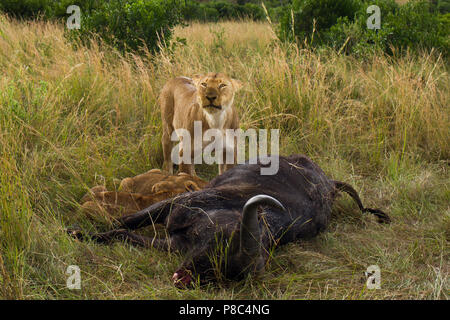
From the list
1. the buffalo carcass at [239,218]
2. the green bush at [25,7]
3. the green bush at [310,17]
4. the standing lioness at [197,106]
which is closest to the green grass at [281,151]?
the buffalo carcass at [239,218]

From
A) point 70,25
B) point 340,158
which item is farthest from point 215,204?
point 70,25

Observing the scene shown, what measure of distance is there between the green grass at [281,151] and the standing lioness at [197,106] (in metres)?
0.27

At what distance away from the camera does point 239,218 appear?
316cm

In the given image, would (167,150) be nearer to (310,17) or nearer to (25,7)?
(310,17)

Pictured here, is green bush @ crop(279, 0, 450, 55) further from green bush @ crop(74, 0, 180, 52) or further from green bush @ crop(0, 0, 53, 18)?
green bush @ crop(0, 0, 53, 18)

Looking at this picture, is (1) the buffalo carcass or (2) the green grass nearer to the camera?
(1) the buffalo carcass

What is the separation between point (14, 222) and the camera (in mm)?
3189

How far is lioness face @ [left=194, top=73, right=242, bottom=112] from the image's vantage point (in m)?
4.43

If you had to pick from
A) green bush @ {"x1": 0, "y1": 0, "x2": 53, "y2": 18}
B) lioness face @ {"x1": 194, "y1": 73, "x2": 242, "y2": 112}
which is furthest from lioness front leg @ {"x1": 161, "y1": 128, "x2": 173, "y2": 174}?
green bush @ {"x1": 0, "y1": 0, "x2": 53, "y2": 18}

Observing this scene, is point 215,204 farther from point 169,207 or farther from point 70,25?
point 70,25

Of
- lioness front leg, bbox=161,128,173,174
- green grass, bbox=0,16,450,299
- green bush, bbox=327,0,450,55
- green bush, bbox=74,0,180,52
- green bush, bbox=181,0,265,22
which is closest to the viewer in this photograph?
green grass, bbox=0,16,450,299

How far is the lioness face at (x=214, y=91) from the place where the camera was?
443cm

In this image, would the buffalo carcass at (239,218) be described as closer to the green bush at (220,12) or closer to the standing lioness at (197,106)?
the standing lioness at (197,106)

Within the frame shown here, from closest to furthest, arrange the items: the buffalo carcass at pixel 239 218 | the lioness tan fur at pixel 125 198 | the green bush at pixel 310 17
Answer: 1. the buffalo carcass at pixel 239 218
2. the lioness tan fur at pixel 125 198
3. the green bush at pixel 310 17
